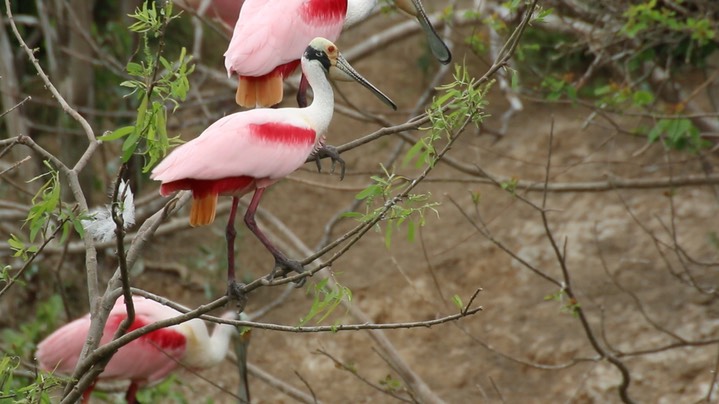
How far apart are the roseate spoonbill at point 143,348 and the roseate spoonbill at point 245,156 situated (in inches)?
75.4

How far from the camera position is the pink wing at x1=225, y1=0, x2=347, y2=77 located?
3443 millimetres

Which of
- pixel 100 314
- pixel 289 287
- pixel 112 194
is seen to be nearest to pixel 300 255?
pixel 289 287

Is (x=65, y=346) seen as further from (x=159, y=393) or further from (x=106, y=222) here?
(x=106, y=222)

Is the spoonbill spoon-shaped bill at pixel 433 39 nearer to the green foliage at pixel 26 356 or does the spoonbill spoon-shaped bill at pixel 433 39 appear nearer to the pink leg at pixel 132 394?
the green foliage at pixel 26 356

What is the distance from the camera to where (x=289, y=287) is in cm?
668

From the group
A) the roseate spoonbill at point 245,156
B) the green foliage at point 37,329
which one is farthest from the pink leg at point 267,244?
the green foliage at point 37,329

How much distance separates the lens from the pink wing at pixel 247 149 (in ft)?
9.27

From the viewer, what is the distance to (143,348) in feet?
16.9

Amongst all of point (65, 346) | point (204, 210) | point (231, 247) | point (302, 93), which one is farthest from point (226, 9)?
point (204, 210)

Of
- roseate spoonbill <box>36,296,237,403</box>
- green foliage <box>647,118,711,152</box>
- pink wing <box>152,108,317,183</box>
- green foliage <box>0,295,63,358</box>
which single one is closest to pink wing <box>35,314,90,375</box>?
roseate spoonbill <box>36,296,237,403</box>

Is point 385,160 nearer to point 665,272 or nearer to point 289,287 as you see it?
point 289,287

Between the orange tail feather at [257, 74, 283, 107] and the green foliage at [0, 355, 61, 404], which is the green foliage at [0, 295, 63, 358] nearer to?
the orange tail feather at [257, 74, 283, 107]

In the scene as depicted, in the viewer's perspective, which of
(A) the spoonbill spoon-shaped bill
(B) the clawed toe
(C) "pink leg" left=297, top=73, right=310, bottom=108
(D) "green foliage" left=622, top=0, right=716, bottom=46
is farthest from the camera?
(D) "green foliage" left=622, top=0, right=716, bottom=46

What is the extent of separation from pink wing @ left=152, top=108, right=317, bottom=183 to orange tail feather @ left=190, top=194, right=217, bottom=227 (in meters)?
0.08
